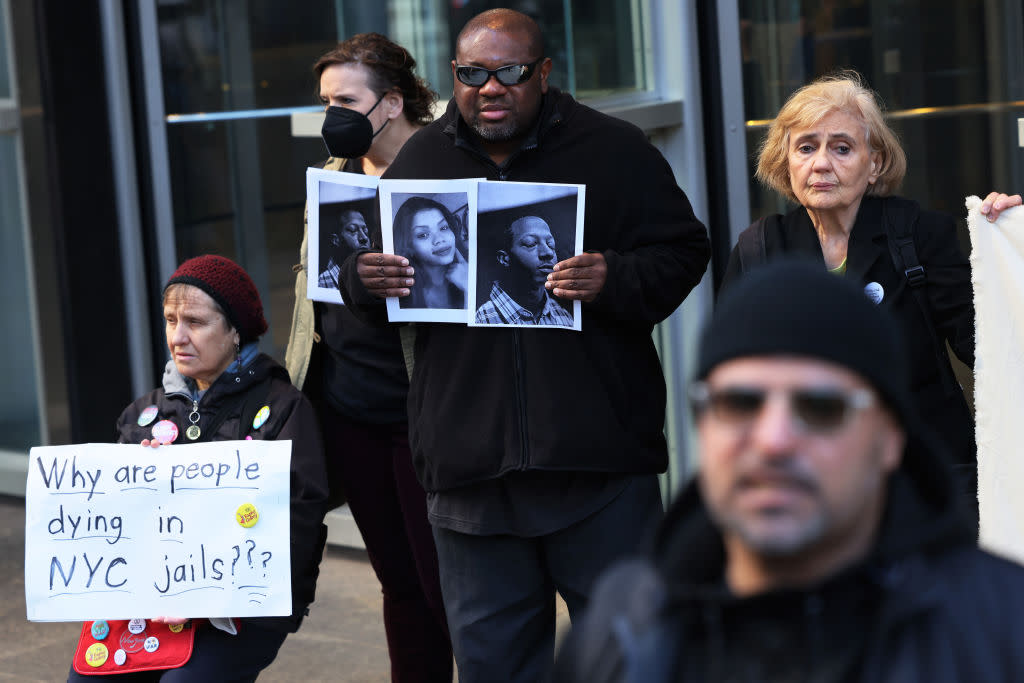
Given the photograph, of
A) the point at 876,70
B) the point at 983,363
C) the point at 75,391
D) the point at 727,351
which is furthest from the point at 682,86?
the point at 727,351

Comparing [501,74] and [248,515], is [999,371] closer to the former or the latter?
[501,74]

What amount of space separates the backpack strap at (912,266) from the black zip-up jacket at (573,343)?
1.49 ft

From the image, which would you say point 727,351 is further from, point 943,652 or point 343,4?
point 343,4

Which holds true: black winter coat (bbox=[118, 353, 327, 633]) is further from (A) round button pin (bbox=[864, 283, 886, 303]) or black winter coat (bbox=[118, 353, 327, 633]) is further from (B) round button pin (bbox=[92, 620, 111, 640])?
(A) round button pin (bbox=[864, 283, 886, 303])

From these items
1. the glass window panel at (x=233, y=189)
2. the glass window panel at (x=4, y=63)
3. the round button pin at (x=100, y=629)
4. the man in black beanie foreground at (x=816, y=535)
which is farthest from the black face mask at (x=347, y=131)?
the glass window panel at (x=4, y=63)

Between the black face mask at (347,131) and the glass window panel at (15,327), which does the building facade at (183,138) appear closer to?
the glass window panel at (15,327)

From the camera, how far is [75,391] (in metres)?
6.39

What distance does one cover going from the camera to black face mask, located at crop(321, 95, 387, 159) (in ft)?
12.3

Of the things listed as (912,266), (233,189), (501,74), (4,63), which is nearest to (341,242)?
(501,74)

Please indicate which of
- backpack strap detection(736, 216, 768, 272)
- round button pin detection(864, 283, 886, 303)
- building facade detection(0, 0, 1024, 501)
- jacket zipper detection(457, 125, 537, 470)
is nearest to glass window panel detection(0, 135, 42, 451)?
building facade detection(0, 0, 1024, 501)

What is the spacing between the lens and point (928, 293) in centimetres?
326

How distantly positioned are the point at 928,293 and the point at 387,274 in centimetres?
127

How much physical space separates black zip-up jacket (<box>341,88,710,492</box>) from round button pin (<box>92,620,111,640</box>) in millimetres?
888

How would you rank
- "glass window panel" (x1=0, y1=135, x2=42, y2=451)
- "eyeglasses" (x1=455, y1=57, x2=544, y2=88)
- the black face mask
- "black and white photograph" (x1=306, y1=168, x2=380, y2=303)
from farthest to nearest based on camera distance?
"glass window panel" (x1=0, y1=135, x2=42, y2=451), the black face mask, "black and white photograph" (x1=306, y1=168, x2=380, y2=303), "eyeglasses" (x1=455, y1=57, x2=544, y2=88)
